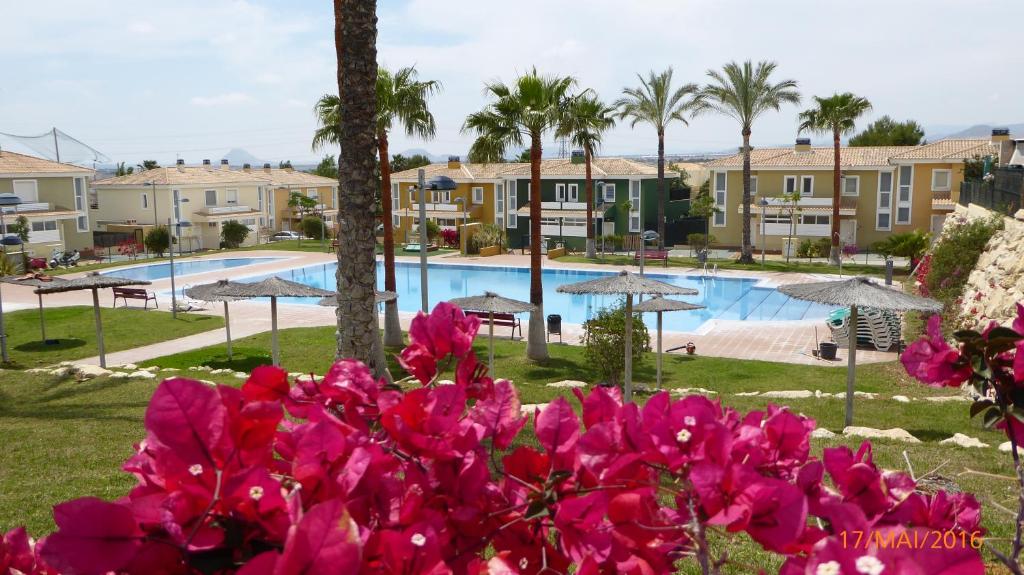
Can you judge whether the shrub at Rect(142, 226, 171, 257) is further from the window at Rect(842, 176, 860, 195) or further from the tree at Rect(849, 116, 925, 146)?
the tree at Rect(849, 116, 925, 146)

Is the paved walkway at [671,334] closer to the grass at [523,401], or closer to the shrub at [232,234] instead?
the grass at [523,401]

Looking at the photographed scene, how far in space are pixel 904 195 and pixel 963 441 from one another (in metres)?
34.8

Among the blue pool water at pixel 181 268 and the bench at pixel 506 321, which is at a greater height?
the blue pool water at pixel 181 268

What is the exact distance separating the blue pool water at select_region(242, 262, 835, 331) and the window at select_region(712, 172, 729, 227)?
44.3 ft

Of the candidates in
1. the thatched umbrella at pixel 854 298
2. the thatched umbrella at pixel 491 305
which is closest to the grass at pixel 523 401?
the thatched umbrella at pixel 854 298

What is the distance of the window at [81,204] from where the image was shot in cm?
4378

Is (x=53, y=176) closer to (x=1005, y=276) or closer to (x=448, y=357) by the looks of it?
(x=1005, y=276)

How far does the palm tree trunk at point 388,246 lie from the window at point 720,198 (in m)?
29.2

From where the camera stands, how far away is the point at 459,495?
5.10 ft

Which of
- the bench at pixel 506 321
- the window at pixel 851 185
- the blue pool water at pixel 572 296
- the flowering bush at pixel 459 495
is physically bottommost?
the blue pool water at pixel 572 296

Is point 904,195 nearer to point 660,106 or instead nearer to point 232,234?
point 660,106

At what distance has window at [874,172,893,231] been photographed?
40.2 metres

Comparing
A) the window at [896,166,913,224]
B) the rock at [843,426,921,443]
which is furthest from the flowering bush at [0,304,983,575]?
the window at [896,166,913,224]

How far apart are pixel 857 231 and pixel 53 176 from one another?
43.5m
